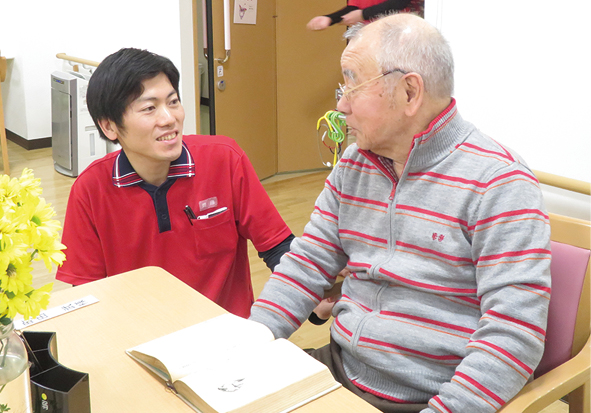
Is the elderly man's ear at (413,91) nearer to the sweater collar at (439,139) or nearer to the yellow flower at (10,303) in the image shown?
the sweater collar at (439,139)

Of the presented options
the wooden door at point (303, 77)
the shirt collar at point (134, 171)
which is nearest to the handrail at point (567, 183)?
the shirt collar at point (134, 171)

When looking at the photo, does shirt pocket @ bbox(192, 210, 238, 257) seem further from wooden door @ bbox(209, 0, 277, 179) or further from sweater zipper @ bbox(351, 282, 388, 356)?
wooden door @ bbox(209, 0, 277, 179)

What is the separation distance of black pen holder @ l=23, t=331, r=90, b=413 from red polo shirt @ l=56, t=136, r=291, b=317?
0.72m

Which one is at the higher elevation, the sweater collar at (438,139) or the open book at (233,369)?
the sweater collar at (438,139)

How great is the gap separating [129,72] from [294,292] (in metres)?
0.75

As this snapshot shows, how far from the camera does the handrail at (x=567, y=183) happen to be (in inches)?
73.7

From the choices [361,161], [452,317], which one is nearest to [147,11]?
[361,161]

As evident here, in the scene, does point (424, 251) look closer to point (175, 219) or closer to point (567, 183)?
point (175, 219)

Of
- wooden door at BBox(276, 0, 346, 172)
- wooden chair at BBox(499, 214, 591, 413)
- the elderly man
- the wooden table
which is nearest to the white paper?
wooden door at BBox(276, 0, 346, 172)

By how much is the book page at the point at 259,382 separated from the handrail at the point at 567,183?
121 cm

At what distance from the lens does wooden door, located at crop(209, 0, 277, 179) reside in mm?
4344

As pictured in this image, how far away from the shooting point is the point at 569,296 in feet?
4.06

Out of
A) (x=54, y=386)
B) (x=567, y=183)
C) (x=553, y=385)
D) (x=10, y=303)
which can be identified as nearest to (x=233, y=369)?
(x=54, y=386)

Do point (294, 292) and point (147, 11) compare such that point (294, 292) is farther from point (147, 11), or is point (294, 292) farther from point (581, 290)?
point (147, 11)
